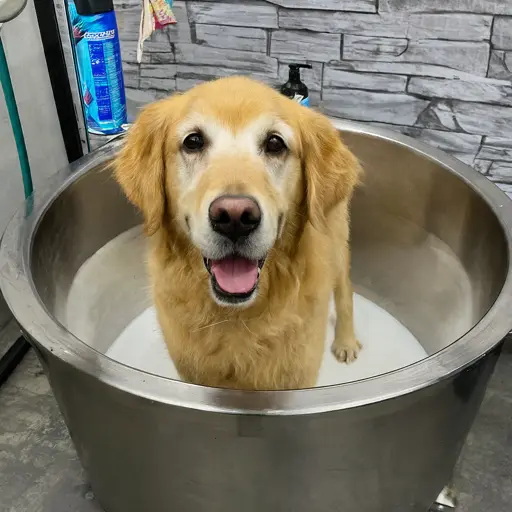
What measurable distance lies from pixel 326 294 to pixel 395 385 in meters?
0.41

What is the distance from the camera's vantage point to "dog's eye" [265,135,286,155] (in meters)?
1.06

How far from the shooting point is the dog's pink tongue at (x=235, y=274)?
3.38ft

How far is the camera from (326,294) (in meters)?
1.28

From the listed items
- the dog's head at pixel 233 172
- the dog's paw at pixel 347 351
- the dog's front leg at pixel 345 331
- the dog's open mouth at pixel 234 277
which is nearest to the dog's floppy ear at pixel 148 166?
the dog's head at pixel 233 172

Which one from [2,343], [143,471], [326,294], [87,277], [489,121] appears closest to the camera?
[143,471]

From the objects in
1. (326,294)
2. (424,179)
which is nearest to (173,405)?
(326,294)

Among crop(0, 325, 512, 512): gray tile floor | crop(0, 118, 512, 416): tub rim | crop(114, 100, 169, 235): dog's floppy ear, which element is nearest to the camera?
crop(0, 118, 512, 416): tub rim

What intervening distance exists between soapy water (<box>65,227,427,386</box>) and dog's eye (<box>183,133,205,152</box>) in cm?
Result: 62

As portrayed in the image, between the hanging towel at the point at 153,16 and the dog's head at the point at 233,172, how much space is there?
0.49m

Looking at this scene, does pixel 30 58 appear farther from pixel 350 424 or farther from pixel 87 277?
pixel 350 424

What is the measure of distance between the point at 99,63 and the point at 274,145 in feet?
2.39

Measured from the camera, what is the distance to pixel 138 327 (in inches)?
69.6

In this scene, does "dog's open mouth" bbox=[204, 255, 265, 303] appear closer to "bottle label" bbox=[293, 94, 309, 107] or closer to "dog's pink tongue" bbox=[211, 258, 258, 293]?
"dog's pink tongue" bbox=[211, 258, 258, 293]

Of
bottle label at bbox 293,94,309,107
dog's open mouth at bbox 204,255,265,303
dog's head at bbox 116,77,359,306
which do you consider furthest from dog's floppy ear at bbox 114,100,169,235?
bottle label at bbox 293,94,309,107
